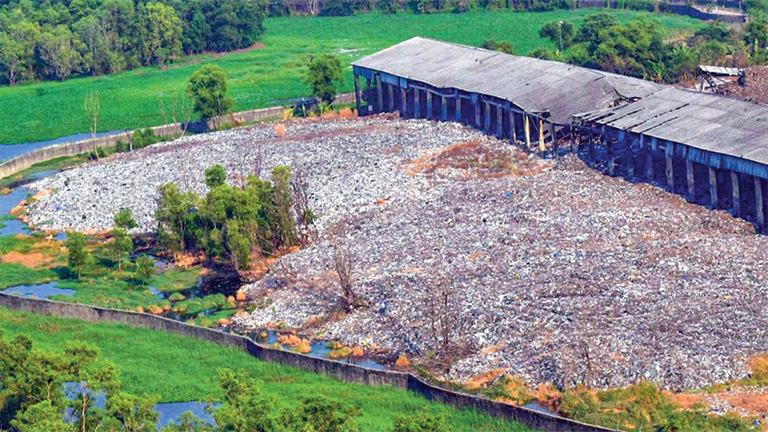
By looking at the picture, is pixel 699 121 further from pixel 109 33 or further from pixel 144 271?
pixel 109 33

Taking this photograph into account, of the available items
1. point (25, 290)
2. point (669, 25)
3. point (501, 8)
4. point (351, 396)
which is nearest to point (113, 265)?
point (25, 290)

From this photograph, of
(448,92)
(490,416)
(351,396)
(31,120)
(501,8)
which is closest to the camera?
(490,416)

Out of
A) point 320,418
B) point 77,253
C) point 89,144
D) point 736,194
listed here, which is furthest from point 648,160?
point 89,144

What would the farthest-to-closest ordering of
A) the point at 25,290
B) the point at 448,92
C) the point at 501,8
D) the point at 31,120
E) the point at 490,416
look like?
the point at 501,8 → the point at 31,120 → the point at 448,92 → the point at 25,290 → the point at 490,416

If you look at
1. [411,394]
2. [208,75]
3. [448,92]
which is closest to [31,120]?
[208,75]

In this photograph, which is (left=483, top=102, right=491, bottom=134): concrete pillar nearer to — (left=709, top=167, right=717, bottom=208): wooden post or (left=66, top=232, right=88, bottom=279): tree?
(left=709, top=167, right=717, bottom=208): wooden post

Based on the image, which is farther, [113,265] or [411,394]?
[113,265]

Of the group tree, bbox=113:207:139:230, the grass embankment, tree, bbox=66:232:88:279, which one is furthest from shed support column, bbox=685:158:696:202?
tree, bbox=66:232:88:279

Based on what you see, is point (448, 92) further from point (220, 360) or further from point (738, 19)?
point (738, 19)
